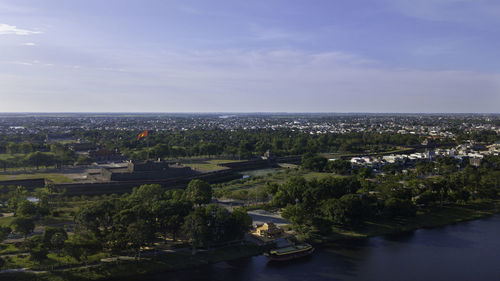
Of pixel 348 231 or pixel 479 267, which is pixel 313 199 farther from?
pixel 479 267

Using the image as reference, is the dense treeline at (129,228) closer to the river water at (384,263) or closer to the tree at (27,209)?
the tree at (27,209)

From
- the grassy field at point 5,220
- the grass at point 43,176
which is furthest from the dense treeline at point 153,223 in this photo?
the grass at point 43,176

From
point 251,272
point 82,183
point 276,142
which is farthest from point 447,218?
point 276,142

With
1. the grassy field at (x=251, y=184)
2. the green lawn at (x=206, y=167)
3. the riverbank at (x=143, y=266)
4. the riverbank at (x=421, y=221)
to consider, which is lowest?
the riverbank at (x=143, y=266)

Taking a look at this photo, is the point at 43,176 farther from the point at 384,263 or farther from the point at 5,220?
the point at 384,263

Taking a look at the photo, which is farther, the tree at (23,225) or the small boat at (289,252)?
the small boat at (289,252)

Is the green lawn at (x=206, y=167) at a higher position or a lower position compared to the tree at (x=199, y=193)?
lower

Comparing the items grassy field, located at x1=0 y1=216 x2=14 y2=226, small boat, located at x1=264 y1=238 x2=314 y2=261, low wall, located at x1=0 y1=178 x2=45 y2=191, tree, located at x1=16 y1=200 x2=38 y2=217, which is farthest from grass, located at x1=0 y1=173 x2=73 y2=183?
small boat, located at x1=264 y1=238 x2=314 y2=261
